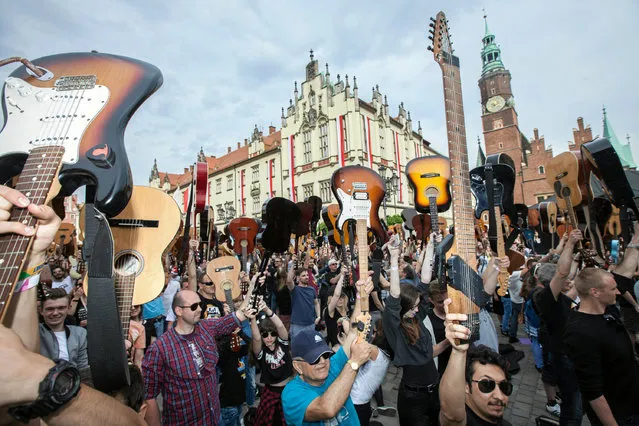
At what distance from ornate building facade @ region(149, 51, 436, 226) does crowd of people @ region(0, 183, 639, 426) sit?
2429 centimetres

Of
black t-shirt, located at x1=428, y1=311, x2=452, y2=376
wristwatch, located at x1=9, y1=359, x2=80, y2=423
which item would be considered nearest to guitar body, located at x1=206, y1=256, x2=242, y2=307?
black t-shirt, located at x1=428, y1=311, x2=452, y2=376

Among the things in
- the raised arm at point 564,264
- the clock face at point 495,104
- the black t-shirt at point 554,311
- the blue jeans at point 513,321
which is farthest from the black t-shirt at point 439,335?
the clock face at point 495,104

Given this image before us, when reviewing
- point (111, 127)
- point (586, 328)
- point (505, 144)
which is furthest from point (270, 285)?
point (505, 144)

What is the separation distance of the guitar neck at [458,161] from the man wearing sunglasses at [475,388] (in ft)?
1.26

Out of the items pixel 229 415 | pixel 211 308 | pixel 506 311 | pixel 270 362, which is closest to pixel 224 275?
pixel 211 308

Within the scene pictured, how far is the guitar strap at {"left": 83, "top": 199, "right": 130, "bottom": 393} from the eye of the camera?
120cm

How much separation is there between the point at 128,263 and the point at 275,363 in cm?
199

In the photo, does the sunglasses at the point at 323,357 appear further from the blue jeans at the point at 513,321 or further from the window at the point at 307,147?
the window at the point at 307,147

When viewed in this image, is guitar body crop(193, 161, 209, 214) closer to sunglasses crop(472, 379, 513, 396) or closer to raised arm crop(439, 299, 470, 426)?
raised arm crop(439, 299, 470, 426)

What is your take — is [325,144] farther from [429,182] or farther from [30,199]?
[30,199]

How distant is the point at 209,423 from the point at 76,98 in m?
2.74

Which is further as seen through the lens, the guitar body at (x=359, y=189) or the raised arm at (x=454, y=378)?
the guitar body at (x=359, y=189)

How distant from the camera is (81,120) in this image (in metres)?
1.30

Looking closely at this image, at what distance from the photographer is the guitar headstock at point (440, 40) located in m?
2.03
